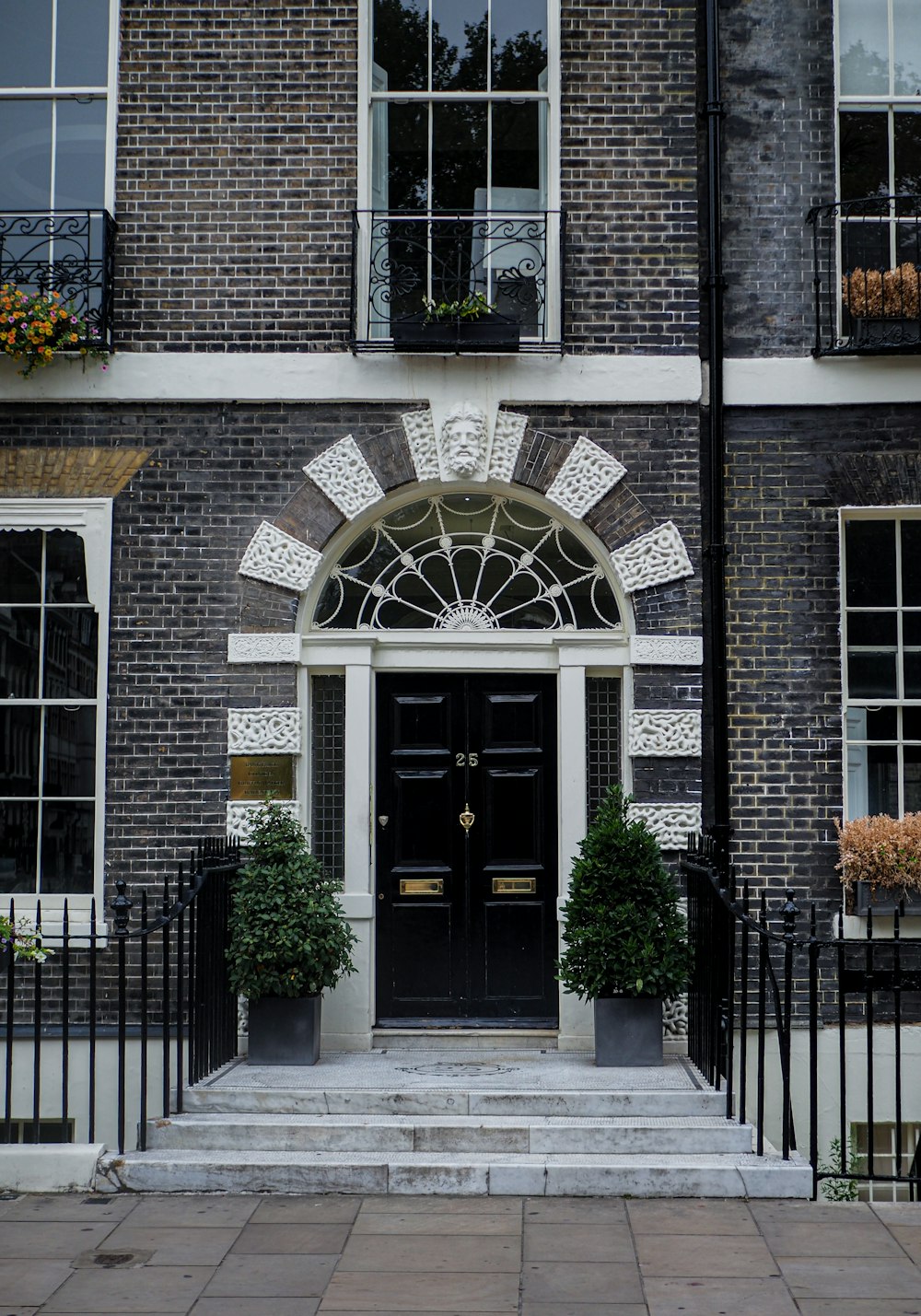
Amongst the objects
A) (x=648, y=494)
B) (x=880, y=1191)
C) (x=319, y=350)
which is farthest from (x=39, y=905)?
(x=880, y=1191)

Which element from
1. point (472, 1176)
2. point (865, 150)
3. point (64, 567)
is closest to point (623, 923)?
point (472, 1176)

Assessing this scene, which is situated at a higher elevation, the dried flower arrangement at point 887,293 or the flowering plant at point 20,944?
the dried flower arrangement at point 887,293

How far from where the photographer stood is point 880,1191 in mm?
9133

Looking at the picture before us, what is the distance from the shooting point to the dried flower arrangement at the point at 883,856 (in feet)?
29.2

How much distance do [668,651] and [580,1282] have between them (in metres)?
4.28

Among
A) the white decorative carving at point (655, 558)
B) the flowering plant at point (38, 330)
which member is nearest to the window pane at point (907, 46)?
the white decorative carving at point (655, 558)

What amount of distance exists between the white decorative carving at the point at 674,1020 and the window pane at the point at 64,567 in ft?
14.8

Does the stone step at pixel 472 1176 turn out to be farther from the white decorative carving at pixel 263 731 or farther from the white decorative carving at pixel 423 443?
the white decorative carving at pixel 423 443

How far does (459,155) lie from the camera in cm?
960

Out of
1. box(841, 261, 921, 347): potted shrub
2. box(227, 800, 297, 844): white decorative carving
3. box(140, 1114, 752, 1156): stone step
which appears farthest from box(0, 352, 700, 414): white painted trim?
box(140, 1114, 752, 1156): stone step

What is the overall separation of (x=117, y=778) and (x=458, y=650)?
7.58 feet

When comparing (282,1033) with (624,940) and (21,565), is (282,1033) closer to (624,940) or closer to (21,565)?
(624,940)

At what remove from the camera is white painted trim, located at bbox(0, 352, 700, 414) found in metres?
A: 9.23

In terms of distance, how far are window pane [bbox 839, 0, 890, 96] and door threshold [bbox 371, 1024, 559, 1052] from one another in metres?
6.48
